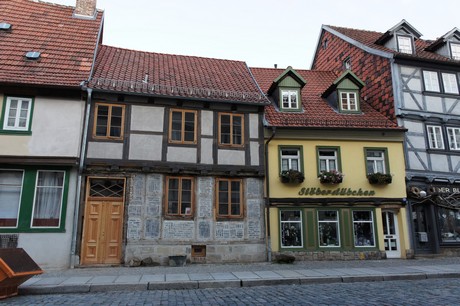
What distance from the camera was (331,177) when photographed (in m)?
14.4

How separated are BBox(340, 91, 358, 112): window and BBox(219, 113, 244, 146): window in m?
5.36

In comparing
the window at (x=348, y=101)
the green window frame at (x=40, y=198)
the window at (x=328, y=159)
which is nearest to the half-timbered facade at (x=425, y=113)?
the window at (x=348, y=101)

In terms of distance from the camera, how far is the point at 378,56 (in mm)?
17625

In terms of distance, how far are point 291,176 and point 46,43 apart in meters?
11.7

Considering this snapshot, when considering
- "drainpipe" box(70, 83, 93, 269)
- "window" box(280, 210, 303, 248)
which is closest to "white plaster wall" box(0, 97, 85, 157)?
"drainpipe" box(70, 83, 93, 269)

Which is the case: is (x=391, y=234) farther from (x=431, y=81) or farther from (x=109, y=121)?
(x=109, y=121)

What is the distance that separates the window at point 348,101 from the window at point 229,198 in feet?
21.5

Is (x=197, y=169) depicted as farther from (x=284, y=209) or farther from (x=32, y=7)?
(x=32, y=7)

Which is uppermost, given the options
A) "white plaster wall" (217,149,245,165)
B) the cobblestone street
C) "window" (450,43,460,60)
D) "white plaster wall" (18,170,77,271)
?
"window" (450,43,460,60)

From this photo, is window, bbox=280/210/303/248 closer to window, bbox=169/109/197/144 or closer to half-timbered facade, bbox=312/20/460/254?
window, bbox=169/109/197/144

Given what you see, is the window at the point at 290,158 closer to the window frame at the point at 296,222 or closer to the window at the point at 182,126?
the window frame at the point at 296,222

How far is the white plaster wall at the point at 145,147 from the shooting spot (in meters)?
13.4

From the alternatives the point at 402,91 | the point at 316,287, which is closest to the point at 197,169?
the point at 316,287

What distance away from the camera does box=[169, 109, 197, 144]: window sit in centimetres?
1395
